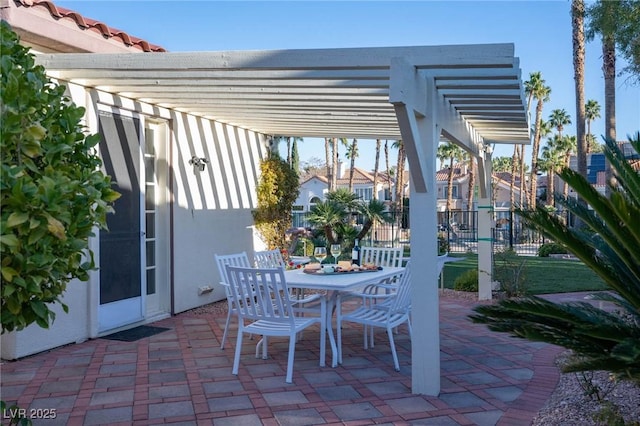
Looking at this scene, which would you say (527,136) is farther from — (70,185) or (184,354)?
(70,185)

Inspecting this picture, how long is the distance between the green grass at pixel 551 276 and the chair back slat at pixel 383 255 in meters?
2.91

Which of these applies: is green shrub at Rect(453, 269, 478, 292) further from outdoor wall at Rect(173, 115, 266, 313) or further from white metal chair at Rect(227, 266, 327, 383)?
white metal chair at Rect(227, 266, 327, 383)

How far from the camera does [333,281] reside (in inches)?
209

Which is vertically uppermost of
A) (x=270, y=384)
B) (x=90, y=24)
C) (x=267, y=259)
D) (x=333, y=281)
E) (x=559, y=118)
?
(x=559, y=118)

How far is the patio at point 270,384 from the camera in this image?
3865mm

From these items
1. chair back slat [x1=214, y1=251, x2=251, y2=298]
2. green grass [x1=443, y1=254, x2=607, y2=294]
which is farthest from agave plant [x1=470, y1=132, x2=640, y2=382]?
green grass [x1=443, y1=254, x2=607, y2=294]

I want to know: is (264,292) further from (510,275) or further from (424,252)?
(510,275)

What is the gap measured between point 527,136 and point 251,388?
612 cm

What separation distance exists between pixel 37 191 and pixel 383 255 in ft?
19.2

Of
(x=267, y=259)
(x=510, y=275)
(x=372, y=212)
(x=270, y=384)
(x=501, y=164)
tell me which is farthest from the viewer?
(x=501, y=164)

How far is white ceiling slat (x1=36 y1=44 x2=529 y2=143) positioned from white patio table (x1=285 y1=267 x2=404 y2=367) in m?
1.86

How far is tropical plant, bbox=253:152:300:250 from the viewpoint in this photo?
32.1 feet

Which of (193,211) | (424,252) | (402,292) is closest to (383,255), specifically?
(402,292)

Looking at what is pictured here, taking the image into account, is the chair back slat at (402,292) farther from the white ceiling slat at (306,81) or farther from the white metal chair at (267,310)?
the white ceiling slat at (306,81)
